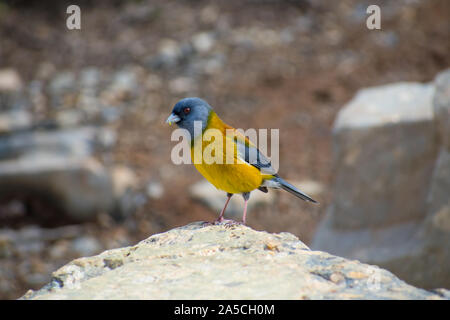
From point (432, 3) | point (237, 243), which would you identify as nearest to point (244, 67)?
point (432, 3)

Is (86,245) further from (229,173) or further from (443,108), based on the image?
(443,108)

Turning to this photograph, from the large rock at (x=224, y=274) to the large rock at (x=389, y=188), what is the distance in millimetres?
2717

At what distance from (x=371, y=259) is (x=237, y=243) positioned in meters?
3.03

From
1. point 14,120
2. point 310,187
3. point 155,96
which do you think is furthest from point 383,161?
point 14,120

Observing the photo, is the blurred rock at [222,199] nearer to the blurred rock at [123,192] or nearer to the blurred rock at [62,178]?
the blurred rock at [123,192]

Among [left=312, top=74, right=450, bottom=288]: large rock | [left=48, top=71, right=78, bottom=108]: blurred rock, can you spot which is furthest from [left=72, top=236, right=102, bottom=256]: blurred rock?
[left=48, top=71, right=78, bottom=108]: blurred rock

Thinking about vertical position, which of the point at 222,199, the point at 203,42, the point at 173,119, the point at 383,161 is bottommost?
the point at 222,199

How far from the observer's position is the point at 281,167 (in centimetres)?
878

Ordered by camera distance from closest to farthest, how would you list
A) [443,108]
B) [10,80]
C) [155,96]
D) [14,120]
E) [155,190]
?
[443,108] < [155,190] < [14,120] < [155,96] < [10,80]

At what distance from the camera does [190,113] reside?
388cm

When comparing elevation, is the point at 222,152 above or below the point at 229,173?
above

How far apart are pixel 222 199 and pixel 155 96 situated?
328cm

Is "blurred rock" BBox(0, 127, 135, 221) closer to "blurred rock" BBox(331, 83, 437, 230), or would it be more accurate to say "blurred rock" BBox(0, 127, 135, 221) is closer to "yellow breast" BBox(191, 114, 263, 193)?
"blurred rock" BBox(331, 83, 437, 230)

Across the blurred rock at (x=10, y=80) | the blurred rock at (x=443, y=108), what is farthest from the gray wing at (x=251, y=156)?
the blurred rock at (x=10, y=80)
